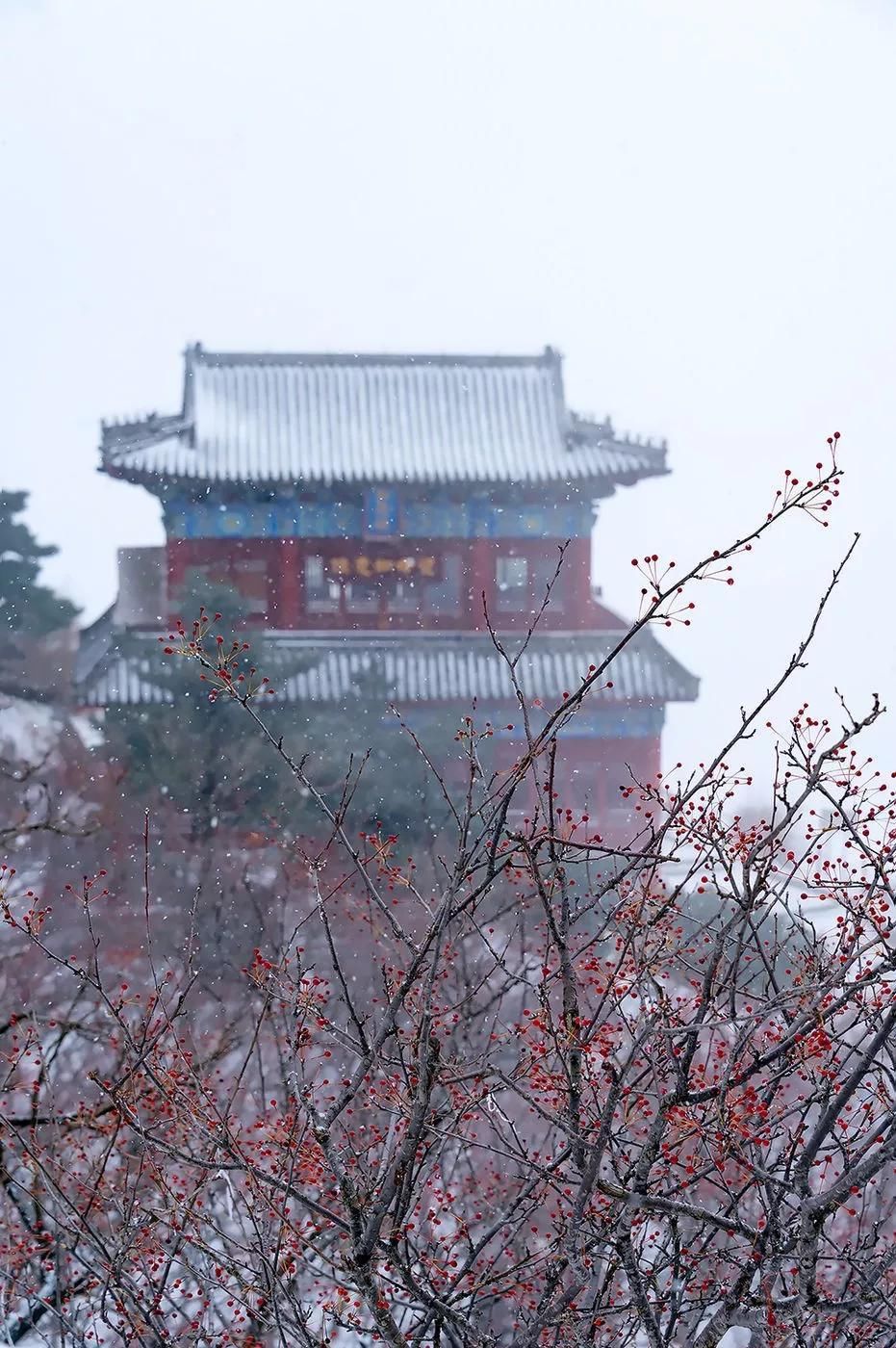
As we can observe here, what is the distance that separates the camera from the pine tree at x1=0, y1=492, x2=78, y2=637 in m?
16.8

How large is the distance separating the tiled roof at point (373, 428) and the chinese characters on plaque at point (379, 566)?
1136 millimetres

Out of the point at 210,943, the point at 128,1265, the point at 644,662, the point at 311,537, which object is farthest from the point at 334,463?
the point at 128,1265

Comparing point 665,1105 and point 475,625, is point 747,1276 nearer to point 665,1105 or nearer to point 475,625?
point 665,1105

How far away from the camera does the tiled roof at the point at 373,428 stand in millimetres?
15703

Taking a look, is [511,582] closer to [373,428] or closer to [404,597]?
[404,597]

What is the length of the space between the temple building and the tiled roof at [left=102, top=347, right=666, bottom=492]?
0.04m

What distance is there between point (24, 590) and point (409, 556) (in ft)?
20.0

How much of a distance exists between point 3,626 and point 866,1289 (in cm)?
1717

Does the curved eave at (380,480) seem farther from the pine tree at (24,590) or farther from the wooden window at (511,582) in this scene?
the pine tree at (24,590)

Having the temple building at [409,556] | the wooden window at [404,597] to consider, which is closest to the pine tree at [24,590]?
the temple building at [409,556]

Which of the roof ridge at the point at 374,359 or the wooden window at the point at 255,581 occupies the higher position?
the roof ridge at the point at 374,359

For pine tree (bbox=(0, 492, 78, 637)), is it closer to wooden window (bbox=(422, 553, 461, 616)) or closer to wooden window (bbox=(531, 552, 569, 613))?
wooden window (bbox=(422, 553, 461, 616))

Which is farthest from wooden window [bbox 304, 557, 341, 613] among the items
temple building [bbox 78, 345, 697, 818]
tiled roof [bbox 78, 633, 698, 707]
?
tiled roof [bbox 78, 633, 698, 707]

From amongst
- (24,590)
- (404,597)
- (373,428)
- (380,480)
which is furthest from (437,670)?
(24,590)
